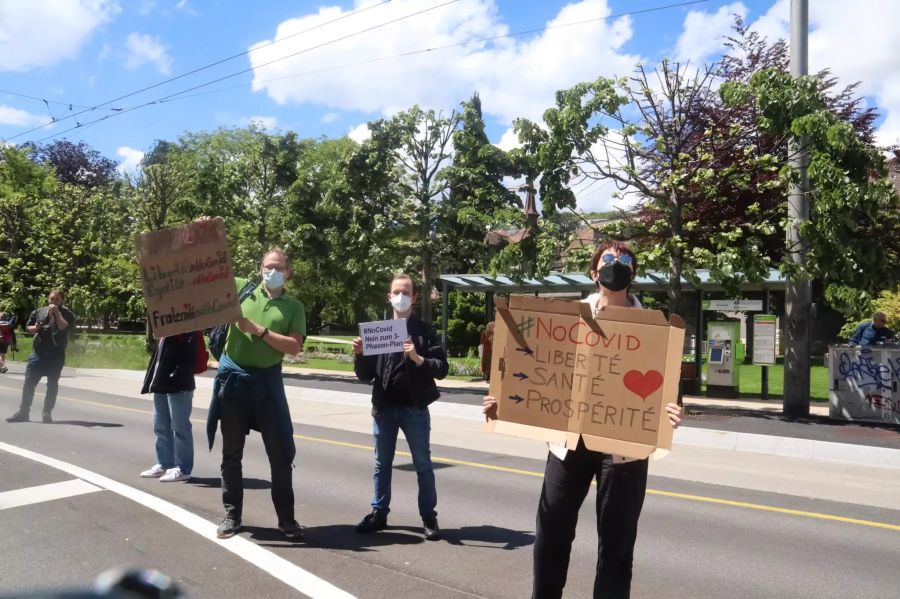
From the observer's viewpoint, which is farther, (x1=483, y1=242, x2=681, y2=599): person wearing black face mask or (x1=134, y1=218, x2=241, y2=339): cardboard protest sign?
(x1=134, y1=218, x2=241, y2=339): cardboard protest sign

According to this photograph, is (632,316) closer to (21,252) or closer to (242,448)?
(242,448)

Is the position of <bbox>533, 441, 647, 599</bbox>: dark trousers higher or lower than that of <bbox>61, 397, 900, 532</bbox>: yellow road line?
higher

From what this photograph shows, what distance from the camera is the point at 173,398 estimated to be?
8.16 m

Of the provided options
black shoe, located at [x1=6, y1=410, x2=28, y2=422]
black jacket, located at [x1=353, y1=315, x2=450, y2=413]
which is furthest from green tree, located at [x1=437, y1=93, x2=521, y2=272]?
black jacket, located at [x1=353, y1=315, x2=450, y2=413]

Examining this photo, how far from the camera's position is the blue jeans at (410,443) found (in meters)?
6.07

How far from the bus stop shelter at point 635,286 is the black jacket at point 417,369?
10075 mm

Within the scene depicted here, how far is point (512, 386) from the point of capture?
396 centimetres

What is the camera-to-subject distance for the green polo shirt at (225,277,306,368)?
19.1 ft

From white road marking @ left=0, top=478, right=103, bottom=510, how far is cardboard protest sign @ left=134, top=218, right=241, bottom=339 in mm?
2532

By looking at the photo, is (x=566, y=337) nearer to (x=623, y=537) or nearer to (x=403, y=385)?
(x=623, y=537)

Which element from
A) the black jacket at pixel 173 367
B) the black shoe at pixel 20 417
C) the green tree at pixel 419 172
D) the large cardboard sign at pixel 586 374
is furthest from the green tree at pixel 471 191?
the large cardboard sign at pixel 586 374

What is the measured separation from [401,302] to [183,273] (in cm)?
156

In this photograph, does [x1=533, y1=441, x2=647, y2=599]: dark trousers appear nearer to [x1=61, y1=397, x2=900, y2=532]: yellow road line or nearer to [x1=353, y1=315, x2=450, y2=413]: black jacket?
[x1=353, y1=315, x2=450, y2=413]: black jacket

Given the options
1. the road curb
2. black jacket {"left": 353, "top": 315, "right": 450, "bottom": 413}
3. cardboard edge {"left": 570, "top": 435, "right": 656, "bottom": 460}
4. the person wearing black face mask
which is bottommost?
the road curb
